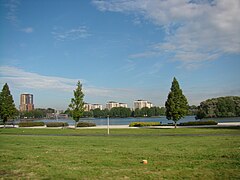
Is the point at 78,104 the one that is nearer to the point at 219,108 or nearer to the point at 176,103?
the point at 176,103

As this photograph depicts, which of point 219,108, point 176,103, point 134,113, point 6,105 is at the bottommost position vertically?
point 134,113

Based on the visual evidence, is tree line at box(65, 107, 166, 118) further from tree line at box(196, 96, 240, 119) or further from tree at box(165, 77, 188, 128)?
tree at box(165, 77, 188, 128)

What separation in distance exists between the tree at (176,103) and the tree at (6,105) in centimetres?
3239

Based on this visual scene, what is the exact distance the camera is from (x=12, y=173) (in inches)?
305

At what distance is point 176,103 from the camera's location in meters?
42.2

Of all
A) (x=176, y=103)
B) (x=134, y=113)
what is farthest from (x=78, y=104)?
(x=134, y=113)

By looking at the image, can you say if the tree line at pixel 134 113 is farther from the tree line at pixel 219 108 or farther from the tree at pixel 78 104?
the tree at pixel 78 104

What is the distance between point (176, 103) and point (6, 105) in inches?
1338

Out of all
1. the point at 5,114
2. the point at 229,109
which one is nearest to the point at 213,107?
the point at 229,109

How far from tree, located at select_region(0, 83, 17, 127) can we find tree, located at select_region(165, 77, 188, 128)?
106 ft

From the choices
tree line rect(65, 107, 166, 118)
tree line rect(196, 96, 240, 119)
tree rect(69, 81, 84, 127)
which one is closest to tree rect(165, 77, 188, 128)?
tree rect(69, 81, 84, 127)

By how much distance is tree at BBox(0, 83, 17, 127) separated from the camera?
5328 cm

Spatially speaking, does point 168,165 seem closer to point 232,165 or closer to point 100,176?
point 232,165

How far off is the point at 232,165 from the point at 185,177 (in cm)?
235
